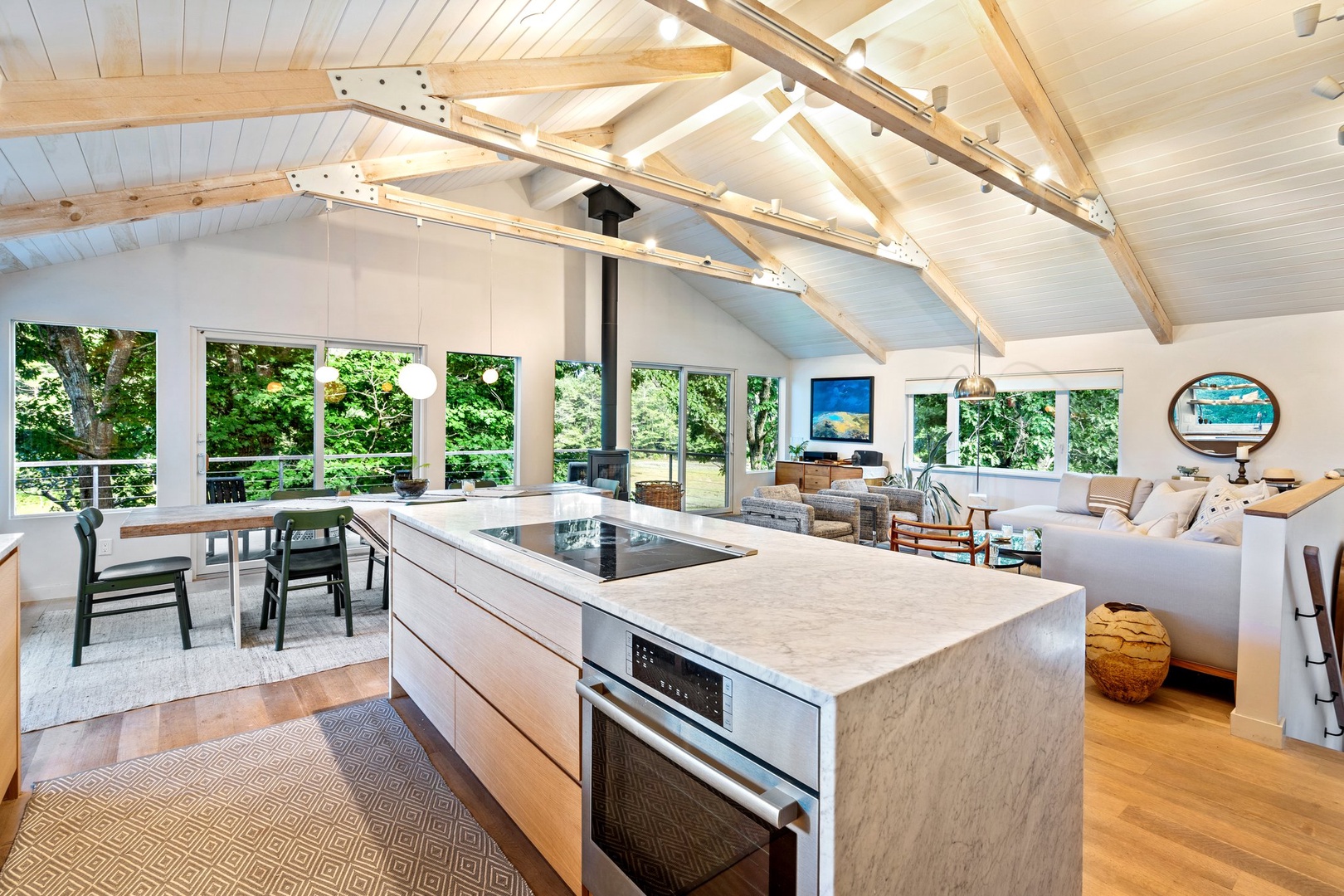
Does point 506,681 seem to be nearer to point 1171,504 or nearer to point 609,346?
point 609,346

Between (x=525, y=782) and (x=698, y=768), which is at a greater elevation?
(x=698, y=768)

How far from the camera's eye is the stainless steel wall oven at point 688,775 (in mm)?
933

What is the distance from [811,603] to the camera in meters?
1.33

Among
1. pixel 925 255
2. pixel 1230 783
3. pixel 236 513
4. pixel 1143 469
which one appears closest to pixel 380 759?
pixel 236 513

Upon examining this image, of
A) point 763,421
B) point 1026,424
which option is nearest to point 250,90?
point 1026,424

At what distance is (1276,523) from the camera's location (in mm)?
2609

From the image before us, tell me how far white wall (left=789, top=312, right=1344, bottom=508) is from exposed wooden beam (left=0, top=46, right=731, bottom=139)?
5113 millimetres

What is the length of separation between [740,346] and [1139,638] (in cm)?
649

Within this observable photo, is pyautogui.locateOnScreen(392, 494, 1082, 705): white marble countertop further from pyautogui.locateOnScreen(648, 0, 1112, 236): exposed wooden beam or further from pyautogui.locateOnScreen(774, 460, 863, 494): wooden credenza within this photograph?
pyautogui.locateOnScreen(774, 460, 863, 494): wooden credenza

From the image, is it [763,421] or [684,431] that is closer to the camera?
[684,431]

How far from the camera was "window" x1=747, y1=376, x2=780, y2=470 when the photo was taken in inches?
359

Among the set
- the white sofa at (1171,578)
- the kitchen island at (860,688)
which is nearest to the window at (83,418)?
the kitchen island at (860,688)

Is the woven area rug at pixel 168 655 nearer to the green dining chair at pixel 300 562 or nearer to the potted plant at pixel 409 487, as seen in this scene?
the green dining chair at pixel 300 562

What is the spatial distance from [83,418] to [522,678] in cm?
480
